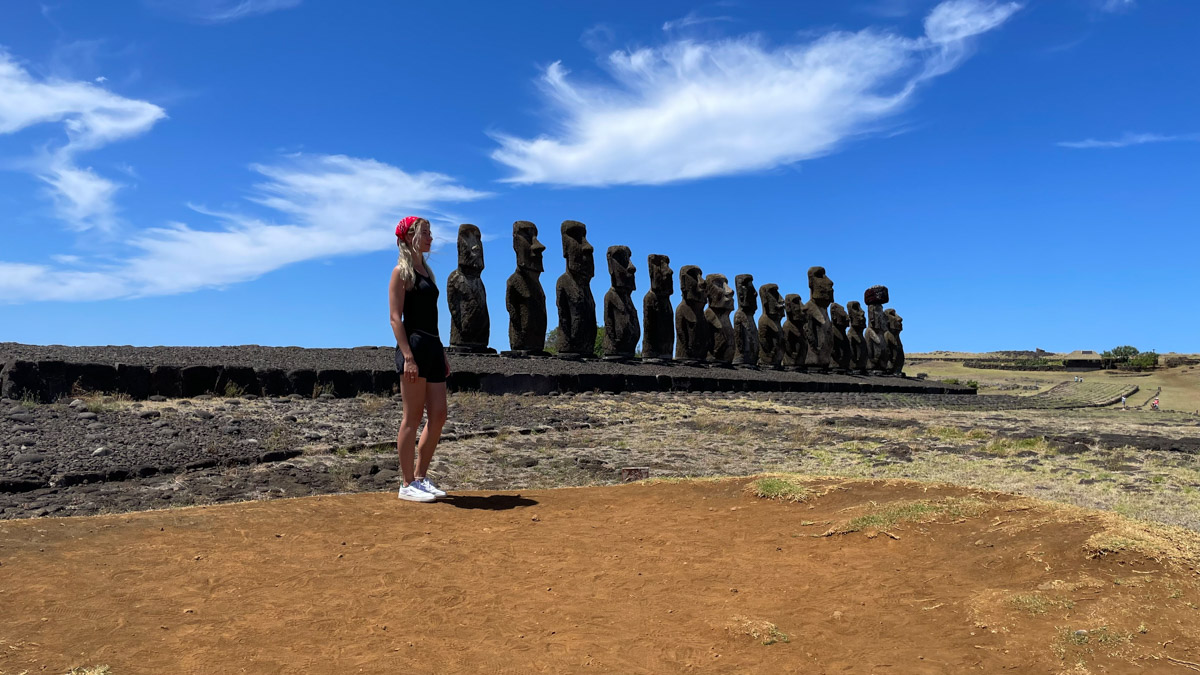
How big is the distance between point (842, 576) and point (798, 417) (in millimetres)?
8594

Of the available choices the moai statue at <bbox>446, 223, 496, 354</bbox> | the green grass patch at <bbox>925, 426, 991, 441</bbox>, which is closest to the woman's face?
the green grass patch at <bbox>925, 426, 991, 441</bbox>

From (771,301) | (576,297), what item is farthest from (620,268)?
(771,301)

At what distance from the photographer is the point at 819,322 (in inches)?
1273

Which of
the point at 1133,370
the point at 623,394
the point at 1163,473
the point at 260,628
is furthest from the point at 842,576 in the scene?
the point at 1133,370

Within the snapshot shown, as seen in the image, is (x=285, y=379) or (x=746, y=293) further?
(x=746, y=293)

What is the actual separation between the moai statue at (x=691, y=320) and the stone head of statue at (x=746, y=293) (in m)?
4.13

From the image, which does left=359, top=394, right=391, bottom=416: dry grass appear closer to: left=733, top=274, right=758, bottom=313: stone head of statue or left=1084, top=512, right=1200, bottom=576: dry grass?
left=1084, top=512, right=1200, bottom=576: dry grass

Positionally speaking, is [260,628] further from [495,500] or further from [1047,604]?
[1047,604]

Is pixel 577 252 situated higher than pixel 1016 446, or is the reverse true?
pixel 577 252

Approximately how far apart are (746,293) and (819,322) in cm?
454

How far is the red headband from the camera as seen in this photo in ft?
18.7

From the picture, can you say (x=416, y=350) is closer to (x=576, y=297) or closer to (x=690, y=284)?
(x=576, y=297)

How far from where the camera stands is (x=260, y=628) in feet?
10.4

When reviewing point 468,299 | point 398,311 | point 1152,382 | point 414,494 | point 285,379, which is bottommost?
point 414,494
